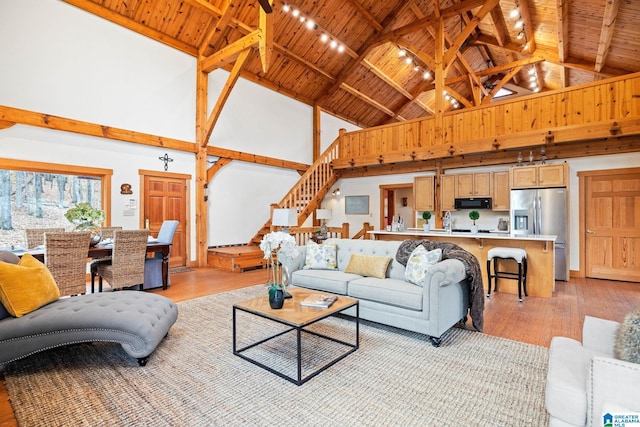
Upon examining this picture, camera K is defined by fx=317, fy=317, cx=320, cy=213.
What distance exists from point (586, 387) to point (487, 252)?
161 inches

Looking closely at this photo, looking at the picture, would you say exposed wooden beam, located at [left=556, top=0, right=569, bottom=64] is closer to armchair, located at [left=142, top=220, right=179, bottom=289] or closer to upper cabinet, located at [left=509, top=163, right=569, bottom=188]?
upper cabinet, located at [left=509, top=163, right=569, bottom=188]

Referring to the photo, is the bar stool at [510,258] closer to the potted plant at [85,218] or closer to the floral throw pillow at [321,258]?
the floral throw pillow at [321,258]

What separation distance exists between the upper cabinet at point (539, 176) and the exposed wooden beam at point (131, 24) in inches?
283

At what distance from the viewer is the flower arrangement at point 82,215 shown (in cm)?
423

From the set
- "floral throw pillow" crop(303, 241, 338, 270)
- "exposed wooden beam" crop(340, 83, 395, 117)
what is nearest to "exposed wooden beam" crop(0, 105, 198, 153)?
"floral throw pillow" crop(303, 241, 338, 270)

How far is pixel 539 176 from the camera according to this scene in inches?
238

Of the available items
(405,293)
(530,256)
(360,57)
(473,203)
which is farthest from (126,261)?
(360,57)

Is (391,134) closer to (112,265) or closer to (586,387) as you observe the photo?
(112,265)

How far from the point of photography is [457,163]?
736cm

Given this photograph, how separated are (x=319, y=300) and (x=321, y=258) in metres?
1.43

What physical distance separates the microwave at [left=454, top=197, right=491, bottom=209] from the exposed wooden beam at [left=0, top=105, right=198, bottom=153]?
20.1ft

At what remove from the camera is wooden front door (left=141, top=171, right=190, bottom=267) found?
636 centimetres

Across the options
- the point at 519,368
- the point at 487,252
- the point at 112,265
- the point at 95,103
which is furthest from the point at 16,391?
the point at 487,252

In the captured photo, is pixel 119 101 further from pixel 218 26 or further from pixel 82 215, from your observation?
pixel 82 215
